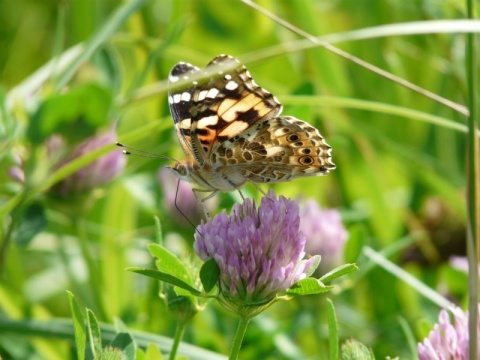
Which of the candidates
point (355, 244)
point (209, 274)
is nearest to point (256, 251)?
point (209, 274)

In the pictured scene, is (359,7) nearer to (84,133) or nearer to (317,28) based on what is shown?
(317,28)

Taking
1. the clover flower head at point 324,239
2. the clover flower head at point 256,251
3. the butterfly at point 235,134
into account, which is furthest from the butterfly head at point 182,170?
the clover flower head at point 324,239

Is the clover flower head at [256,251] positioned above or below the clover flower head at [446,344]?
above

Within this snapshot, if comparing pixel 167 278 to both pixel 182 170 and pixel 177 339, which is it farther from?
pixel 182 170

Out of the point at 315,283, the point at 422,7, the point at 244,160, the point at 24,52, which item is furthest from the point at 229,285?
the point at 24,52

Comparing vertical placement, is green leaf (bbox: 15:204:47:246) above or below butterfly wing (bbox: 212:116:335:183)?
below

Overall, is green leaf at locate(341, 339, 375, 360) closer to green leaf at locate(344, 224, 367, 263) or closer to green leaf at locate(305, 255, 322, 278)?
green leaf at locate(305, 255, 322, 278)

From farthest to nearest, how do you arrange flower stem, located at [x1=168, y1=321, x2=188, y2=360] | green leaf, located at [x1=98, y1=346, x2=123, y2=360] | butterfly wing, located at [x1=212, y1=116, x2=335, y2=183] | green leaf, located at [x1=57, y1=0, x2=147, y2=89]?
green leaf, located at [x1=57, y1=0, x2=147, y2=89] → butterfly wing, located at [x1=212, y1=116, x2=335, y2=183] → flower stem, located at [x1=168, y1=321, x2=188, y2=360] → green leaf, located at [x1=98, y1=346, x2=123, y2=360]

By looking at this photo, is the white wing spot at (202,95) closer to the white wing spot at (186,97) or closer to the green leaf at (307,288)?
the white wing spot at (186,97)

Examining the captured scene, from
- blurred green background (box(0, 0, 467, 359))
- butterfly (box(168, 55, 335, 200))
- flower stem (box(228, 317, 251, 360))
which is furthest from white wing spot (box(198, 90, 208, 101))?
flower stem (box(228, 317, 251, 360))

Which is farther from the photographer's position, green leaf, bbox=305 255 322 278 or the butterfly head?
the butterfly head
